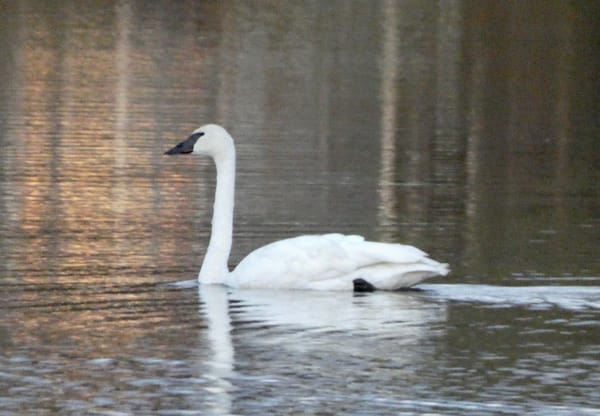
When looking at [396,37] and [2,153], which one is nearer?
[2,153]

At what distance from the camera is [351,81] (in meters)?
35.2

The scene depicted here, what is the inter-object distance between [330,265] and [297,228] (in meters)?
3.27

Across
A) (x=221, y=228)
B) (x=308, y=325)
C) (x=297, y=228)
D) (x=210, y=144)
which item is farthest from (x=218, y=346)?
(x=297, y=228)

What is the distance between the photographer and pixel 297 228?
623 inches

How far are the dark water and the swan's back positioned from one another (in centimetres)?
16

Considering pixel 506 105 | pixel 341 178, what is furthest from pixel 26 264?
pixel 506 105

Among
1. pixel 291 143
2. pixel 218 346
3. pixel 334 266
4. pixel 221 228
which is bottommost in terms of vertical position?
pixel 218 346

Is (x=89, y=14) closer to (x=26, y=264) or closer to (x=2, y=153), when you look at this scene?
(x=2, y=153)

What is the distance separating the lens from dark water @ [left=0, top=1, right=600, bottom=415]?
9.80 meters

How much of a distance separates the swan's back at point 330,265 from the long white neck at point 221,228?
35 centimetres

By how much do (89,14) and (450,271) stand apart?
42.2 meters

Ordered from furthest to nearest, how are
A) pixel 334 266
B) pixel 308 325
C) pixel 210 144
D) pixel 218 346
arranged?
pixel 210 144 < pixel 334 266 < pixel 308 325 < pixel 218 346

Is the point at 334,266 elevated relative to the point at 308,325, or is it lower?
elevated

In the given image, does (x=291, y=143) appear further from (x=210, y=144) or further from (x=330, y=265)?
(x=330, y=265)
